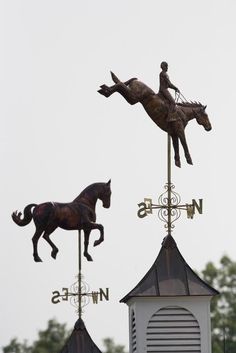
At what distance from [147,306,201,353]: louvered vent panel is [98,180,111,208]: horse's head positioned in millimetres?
2175

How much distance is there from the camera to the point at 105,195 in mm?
26672

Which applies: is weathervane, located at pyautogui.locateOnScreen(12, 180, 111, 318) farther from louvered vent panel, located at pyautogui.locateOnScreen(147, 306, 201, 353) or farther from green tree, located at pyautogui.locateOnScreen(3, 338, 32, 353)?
green tree, located at pyautogui.locateOnScreen(3, 338, 32, 353)

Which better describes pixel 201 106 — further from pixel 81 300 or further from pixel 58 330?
pixel 58 330

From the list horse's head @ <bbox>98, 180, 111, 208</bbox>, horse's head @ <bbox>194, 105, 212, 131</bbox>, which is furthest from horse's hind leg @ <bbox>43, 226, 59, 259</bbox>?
horse's head @ <bbox>194, 105, 212, 131</bbox>

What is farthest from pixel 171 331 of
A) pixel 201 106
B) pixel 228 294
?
pixel 228 294

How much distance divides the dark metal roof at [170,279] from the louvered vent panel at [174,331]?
11.9 inches

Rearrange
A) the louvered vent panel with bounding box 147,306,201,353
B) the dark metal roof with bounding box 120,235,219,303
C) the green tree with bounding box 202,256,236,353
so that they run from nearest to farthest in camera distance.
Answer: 1. the louvered vent panel with bounding box 147,306,201,353
2. the dark metal roof with bounding box 120,235,219,303
3. the green tree with bounding box 202,256,236,353

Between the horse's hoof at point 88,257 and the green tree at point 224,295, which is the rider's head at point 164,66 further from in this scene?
the green tree at point 224,295

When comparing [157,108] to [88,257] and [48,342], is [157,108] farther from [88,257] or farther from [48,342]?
[48,342]

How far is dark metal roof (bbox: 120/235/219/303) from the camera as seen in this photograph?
1002 inches

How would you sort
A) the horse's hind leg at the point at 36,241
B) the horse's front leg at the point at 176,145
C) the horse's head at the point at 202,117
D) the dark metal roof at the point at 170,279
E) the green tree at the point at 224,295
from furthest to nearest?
the green tree at the point at 224,295, the horse's head at the point at 202,117, the horse's front leg at the point at 176,145, the horse's hind leg at the point at 36,241, the dark metal roof at the point at 170,279

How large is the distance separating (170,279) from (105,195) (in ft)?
6.32

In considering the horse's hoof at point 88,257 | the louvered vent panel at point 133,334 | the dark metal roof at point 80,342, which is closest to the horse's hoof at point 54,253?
the horse's hoof at point 88,257

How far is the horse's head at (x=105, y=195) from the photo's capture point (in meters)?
26.6
